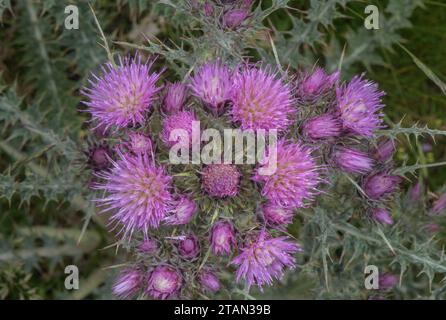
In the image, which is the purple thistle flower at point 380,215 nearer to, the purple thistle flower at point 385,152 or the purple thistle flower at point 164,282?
the purple thistle flower at point 385,152

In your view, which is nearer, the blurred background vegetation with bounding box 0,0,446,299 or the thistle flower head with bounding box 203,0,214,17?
the thistle flower head with bounding box 203,0,214,17

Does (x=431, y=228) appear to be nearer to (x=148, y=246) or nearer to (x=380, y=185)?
(x=380, y=185)

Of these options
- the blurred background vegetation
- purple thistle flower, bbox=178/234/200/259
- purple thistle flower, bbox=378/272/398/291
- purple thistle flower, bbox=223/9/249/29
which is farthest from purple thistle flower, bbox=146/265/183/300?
purple thistle flower, bbox=378/272/398/291

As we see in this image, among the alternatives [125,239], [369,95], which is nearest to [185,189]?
[125,239]

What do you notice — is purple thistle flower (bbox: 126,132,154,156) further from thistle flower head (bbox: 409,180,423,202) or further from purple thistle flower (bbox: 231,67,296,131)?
thistle flower head (bbox: 409,180,423,202)

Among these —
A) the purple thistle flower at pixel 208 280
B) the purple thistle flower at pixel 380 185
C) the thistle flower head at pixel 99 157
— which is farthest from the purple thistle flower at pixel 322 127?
the thistle flower head at pixel 99 157
